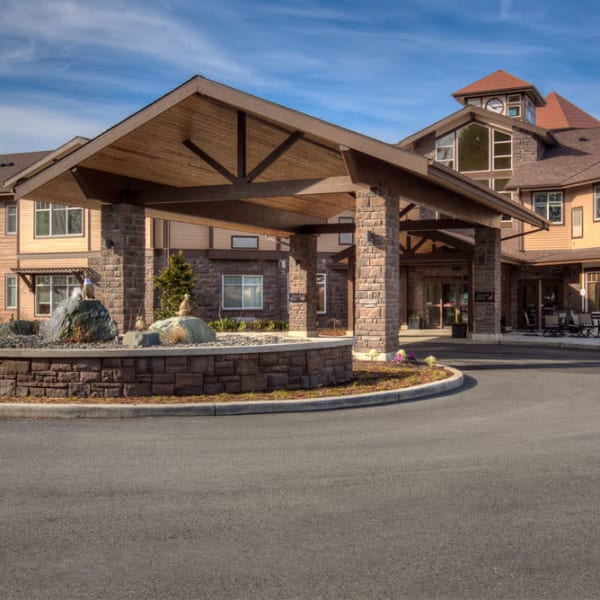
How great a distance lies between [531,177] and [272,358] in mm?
23354

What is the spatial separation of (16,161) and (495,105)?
23610 mm

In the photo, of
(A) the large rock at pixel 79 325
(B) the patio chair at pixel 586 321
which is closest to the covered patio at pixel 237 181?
(A) the large rock at pixel 79 325

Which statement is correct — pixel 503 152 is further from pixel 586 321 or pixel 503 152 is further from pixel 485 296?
pixel 485 296

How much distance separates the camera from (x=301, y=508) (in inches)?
220

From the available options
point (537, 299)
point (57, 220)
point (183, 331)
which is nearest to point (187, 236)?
point (57, 220)

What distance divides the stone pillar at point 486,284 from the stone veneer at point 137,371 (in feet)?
48.3

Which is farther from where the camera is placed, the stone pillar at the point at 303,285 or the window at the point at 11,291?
the window at the point at 11,291

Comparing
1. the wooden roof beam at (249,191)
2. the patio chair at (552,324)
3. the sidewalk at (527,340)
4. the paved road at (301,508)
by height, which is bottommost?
the paved road at (301,508)

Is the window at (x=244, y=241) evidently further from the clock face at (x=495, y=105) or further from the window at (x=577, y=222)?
the clock face at (x=495, y=105)

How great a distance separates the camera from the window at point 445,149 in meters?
33.9

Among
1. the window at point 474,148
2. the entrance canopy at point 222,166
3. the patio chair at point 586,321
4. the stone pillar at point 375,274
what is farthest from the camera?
the window at point 474,148

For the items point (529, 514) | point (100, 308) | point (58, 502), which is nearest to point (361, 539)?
point (529, 514)

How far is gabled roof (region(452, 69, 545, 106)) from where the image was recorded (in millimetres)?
35625

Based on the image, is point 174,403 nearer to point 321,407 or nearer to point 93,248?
point 321,407
